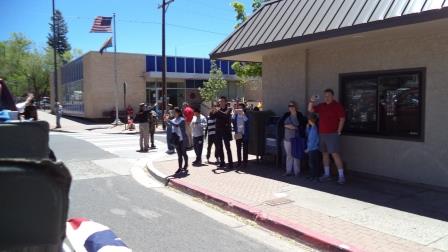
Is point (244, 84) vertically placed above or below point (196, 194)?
above

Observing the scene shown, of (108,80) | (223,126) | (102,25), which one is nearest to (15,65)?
(108,80)

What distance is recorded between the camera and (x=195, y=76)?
35.9 m

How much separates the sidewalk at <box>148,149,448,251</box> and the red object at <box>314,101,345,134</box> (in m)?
1.11

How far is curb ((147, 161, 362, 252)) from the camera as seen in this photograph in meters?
5.49

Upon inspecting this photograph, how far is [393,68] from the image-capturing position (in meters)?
8.63

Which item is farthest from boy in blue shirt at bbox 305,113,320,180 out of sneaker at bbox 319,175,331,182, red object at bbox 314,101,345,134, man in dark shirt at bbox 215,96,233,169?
man in dark shirt at bbox 215,96,233,169

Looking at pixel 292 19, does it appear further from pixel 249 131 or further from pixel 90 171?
pixel 90 171

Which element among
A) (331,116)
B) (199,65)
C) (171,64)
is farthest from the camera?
(199,65)

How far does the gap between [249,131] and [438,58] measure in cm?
507

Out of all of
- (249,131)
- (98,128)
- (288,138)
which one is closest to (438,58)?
(288,138)

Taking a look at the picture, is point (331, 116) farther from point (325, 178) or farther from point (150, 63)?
point (150, 63)

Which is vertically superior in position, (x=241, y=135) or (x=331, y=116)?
(x=331, y=116)

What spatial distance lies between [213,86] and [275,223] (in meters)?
28.2

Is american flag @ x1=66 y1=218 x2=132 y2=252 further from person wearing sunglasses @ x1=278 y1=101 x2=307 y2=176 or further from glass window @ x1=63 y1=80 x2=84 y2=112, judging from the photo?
glass window @ x1=63 y1=80 x2=84 y2=112
